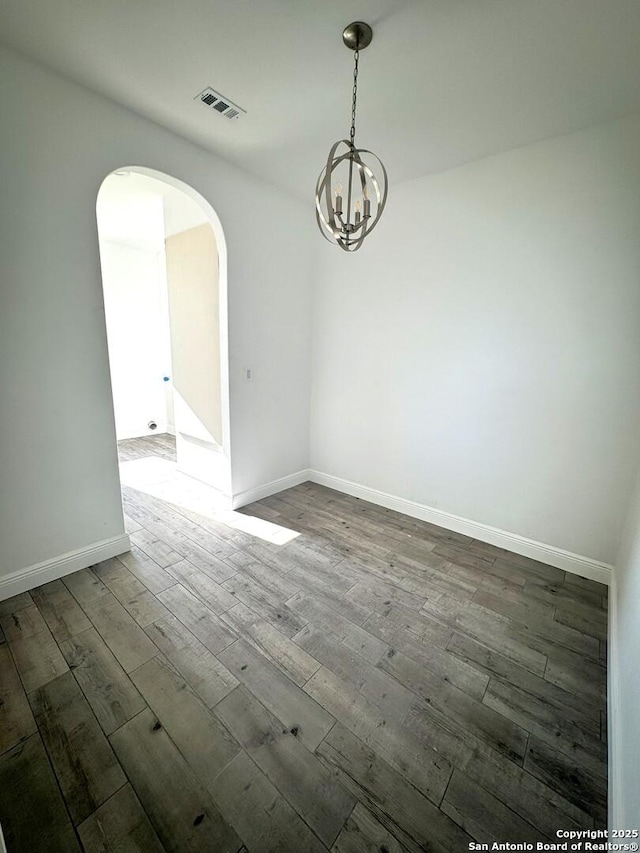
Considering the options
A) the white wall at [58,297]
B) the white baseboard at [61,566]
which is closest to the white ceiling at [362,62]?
the white wall at [58,297]

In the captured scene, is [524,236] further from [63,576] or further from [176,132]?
[63,576]

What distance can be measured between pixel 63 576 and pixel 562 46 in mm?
3908

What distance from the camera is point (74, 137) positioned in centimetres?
188

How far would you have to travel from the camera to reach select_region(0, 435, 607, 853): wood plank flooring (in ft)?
3.51

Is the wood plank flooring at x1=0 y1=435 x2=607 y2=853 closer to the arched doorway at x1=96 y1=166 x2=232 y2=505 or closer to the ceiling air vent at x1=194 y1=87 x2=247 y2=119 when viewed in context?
the arched doorway at x1=96 y1=166 x2=232 y2=505

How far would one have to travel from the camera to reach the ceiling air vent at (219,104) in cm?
189

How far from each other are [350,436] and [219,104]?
2.68 m

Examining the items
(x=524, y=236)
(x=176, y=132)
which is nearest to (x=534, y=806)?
(x=524, y=236)

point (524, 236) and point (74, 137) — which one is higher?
point (74, 137)

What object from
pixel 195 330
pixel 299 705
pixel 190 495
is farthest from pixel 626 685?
pixel 195 330

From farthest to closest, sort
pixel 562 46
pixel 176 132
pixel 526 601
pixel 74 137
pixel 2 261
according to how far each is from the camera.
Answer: pixel 176 132
pixel 526 601
pixel 74 137
pixel 2 261
pixel 562 46

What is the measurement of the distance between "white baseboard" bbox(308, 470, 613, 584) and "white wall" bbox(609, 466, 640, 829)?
30 cm

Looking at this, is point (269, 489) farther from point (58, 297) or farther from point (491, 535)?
point (58, 297)

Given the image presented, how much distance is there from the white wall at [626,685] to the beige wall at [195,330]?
9.91ft
